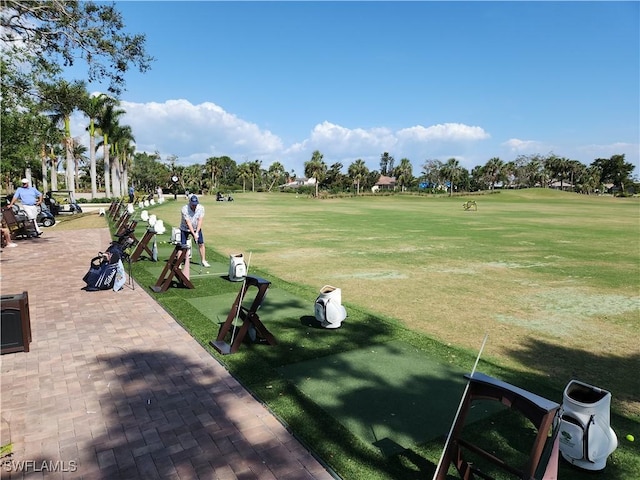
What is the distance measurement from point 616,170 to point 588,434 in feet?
407

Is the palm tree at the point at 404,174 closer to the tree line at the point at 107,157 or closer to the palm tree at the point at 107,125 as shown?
the tree line at the point at 107,157

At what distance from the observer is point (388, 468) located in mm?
3488

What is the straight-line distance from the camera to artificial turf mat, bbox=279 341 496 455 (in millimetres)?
4078

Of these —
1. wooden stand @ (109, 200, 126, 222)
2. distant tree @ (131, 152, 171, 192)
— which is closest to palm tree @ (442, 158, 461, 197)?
distant tree @ (131, 152, 171, 192)

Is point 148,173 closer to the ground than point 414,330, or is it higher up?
higher up

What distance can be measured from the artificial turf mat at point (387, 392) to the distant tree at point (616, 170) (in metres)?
120

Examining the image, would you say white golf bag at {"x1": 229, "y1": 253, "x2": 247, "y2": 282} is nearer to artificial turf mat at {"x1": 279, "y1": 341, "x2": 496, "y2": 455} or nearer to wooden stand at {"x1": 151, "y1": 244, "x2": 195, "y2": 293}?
wooden stand at {"x1": 151, "y1": 244, "x2": 195, "y2": 293}

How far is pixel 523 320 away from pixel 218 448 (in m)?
6.01


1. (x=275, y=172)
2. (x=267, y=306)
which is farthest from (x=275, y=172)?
(x=267, y=306)

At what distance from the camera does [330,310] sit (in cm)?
668

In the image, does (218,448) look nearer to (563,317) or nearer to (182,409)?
(182,409)

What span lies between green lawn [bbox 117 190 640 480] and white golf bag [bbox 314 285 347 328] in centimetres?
16

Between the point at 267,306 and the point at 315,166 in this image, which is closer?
the point at 267,306

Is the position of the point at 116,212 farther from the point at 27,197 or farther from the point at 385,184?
the point at 385,184
